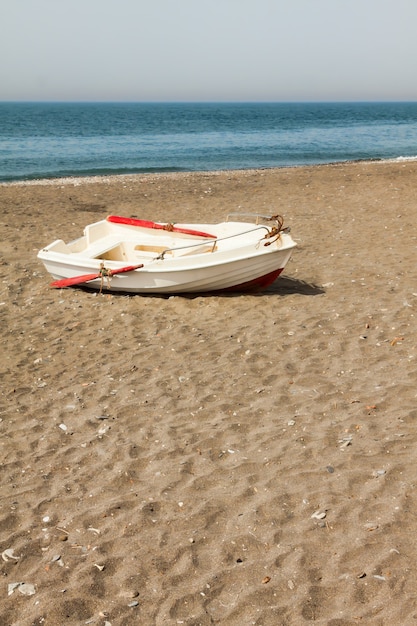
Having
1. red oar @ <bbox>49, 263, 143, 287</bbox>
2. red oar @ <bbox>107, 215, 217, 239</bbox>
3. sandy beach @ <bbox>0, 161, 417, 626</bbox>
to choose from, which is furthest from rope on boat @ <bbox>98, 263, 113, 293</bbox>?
red oar @ <bbox>107, 215, 217, 239</bbox>

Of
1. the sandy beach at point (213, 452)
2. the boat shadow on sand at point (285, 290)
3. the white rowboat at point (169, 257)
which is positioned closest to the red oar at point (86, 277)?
the white rowboat at point (169, 257)

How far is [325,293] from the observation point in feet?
33.5

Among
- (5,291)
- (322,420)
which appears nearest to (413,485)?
(322,420)

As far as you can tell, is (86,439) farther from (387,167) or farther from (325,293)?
(387,167)

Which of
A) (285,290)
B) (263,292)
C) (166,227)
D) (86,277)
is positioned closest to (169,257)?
(166,227)

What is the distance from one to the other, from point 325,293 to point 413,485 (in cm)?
514

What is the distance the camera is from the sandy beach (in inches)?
174

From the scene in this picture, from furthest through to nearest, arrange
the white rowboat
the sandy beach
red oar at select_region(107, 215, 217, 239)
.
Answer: red oar at select_region(107, 215, 217, 239), the white rowboat, the sandy beach

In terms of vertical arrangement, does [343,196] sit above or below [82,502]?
above

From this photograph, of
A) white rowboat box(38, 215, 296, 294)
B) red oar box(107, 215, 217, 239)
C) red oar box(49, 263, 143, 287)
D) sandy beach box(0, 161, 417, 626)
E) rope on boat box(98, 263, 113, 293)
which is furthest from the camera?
red oar box(107, 215, 217, 239)

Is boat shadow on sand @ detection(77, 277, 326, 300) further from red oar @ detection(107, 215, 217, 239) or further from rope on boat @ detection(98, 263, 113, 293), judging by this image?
red oar @ detection(107, 215, 217, 239)

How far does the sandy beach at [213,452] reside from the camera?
4418 mm

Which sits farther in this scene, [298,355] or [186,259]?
[186,259]

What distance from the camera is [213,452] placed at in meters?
6.07
